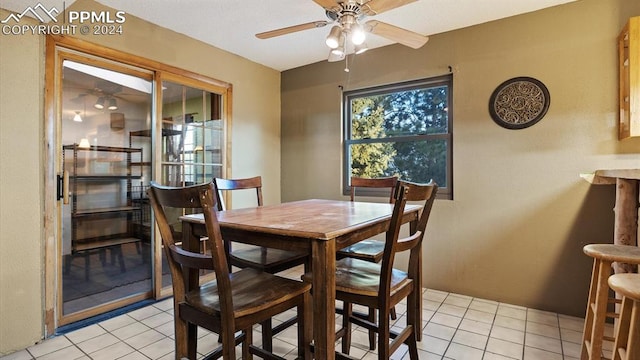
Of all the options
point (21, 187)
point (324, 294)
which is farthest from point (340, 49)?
point (21, 187)

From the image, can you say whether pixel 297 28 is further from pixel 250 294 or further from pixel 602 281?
pixel 602 281

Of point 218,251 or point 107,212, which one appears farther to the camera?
point 107,212

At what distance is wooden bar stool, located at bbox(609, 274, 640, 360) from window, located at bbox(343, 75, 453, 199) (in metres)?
1.86

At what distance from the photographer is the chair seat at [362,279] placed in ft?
4.94

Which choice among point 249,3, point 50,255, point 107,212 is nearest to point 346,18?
point 249,3

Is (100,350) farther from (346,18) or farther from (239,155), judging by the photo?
(346,18)

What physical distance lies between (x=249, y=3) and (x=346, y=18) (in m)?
1.00

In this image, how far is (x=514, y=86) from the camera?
265 centimetres

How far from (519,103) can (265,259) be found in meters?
2.40

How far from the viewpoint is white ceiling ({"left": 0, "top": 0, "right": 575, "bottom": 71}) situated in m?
2.46

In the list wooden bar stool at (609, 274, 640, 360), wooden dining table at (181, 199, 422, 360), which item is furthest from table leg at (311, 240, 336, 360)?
wooden bar stool at (609, 274, 640, 360)

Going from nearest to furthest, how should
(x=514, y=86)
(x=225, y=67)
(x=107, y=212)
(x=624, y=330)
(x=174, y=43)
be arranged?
(x=624, y=330), (x=514, y=86), (x=174, y=43), (x=225, y=67), (x=107, y=212)

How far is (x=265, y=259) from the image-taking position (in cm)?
194

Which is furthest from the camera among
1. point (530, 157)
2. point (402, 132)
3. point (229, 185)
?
point (402, 132)
